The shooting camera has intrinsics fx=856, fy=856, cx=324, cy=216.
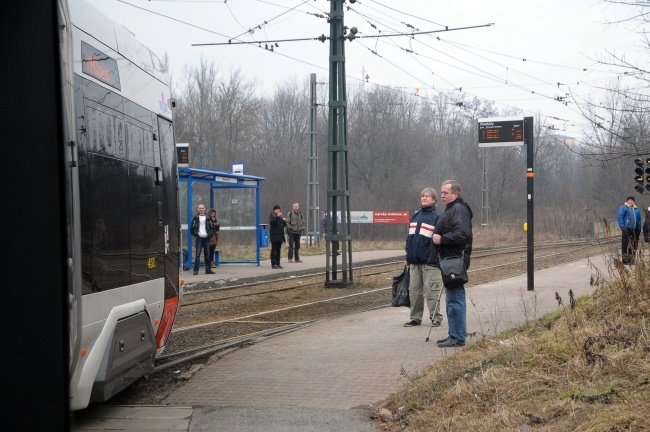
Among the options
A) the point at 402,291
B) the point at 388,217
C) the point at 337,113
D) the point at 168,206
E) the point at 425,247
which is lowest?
the point at 402,291

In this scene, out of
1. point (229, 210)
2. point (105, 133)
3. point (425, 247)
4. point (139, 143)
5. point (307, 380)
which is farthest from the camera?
point (229, 210)

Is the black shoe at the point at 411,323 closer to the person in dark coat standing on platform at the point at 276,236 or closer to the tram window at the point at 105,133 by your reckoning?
the tram window at the point at 105,133

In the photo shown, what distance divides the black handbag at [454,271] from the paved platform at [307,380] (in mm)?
763

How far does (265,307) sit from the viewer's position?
1547cm

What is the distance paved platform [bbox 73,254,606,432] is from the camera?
6.40 meters

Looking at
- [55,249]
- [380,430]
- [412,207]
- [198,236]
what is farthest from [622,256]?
[412,207]

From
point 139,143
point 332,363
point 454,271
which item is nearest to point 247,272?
point 454,271

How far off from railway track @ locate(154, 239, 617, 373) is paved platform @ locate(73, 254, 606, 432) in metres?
0.72

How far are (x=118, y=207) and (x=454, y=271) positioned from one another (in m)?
4.41

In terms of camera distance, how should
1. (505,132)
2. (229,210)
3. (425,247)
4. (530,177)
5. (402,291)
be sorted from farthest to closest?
(229,210)
(505,132)
(530,177)
(402,291)
(425,247)

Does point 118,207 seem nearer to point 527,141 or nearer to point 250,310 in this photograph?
point 250,310

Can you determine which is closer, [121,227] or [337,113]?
[121,227]

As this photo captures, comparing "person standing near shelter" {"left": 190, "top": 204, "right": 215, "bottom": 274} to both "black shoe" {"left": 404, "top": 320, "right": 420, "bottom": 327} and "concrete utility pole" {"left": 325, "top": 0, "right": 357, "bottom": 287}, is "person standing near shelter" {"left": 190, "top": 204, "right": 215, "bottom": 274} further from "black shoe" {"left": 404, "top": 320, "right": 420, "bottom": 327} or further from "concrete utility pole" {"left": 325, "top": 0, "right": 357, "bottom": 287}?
"black shoe" {"left": 404, "top": 320, "right": 420, "bottom": 327}

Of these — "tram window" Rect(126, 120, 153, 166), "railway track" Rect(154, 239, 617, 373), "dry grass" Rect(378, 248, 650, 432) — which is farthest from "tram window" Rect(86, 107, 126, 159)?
"railway track" Rect(154, 239, 617, 373)
